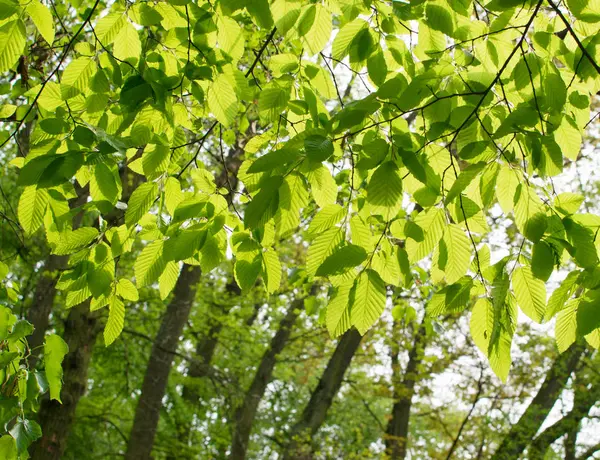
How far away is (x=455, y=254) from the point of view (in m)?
1.94

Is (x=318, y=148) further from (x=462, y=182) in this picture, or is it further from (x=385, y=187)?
(x=462, y=182)

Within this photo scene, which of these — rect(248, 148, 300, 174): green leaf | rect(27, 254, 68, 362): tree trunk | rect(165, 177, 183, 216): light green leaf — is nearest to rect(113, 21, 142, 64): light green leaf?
rect(165, 177, 183, 216): light green leaf

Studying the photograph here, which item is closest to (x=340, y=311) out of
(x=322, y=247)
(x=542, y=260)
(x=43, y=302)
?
(x=322, y=247)

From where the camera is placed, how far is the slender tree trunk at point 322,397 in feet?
31.1

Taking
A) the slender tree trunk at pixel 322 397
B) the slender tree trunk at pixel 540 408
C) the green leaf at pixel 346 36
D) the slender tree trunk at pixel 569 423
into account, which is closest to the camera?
the green leaf at pixel 346 36

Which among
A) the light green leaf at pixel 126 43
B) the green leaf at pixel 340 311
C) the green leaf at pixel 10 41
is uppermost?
the light green leaf at pixel 126 43

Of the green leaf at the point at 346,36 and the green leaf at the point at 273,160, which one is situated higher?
the green leaf at the point at 346,36

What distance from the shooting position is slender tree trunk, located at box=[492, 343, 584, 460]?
424 inches

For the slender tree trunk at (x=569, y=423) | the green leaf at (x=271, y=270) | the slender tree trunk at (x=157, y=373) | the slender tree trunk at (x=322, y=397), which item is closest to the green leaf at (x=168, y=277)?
the green leaf at (x=271, y=270)

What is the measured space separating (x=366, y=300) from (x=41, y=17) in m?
1.35

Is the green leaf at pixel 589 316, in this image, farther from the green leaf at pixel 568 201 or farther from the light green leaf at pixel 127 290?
the light green leaf at pixel 127 290

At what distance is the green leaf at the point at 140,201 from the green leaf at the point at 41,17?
1.84 feet

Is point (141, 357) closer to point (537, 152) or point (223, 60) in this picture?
point (223, 60)

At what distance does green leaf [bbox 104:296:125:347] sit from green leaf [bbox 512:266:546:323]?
4.84 feet
